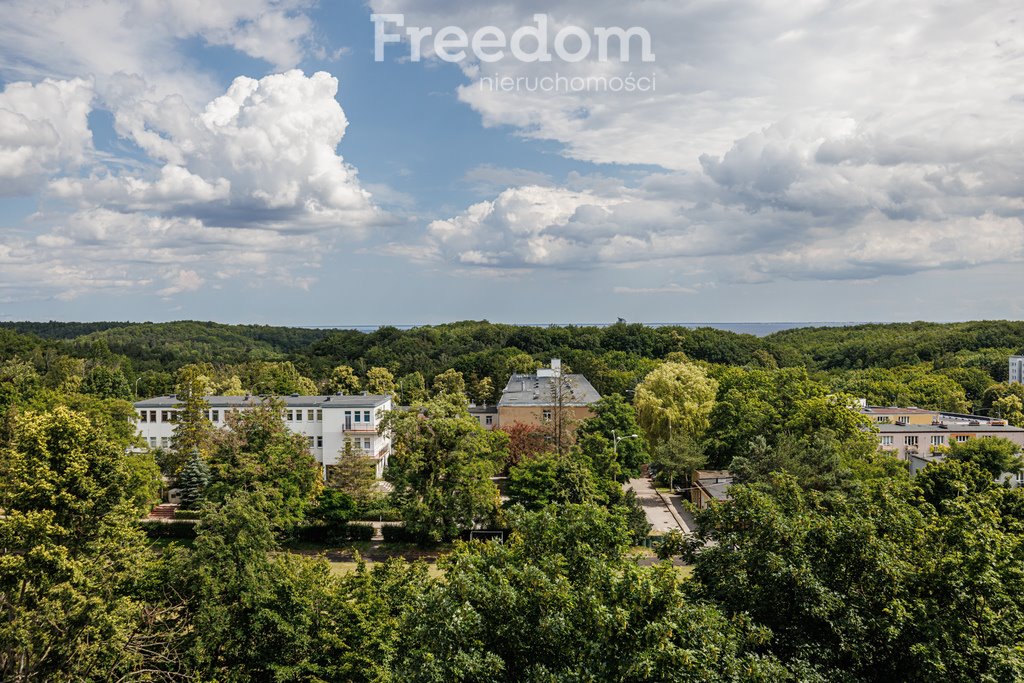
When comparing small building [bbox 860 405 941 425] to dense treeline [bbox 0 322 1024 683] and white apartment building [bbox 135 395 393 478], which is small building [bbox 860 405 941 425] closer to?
dense treeline [bbox 0 322 1024 683]

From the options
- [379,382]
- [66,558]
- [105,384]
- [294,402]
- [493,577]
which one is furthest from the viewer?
[379,382]

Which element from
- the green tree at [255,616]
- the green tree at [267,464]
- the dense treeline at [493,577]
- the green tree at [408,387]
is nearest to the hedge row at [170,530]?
the dense treeline at [493,577]

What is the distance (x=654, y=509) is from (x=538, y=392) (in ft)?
68.7

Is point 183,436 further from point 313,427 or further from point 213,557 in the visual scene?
point 213,557

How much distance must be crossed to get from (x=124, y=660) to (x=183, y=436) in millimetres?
27616

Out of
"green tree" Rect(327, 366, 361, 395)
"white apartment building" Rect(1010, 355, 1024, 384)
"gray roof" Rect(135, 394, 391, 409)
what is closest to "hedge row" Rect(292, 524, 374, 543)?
"gray roof" Rect(135, 394, 391, 409)

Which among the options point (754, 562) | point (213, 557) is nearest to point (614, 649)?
point (754, 562)

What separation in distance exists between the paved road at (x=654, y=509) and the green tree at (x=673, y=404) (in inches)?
135

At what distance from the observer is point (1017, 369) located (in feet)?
302

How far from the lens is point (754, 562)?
13.4 meters

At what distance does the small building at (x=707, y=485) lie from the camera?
1440 inches

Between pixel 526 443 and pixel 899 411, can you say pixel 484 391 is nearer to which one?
pixel 526 443

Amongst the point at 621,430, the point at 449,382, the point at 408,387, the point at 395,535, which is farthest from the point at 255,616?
the point at 408,387

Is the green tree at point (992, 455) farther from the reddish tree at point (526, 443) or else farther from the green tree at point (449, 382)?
the green tree at point (449, 382)
